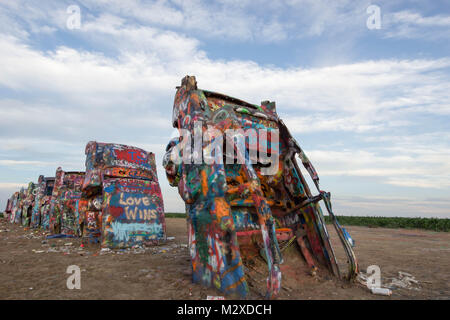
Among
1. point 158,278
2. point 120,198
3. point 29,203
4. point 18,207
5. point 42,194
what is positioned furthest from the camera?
point 18,207

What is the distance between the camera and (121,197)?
318 inches

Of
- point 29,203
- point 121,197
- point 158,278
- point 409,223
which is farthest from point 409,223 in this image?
point 29,203

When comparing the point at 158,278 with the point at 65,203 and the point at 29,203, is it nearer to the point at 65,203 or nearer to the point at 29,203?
the point at 65,203

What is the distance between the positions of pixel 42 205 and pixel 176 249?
38.6 feet

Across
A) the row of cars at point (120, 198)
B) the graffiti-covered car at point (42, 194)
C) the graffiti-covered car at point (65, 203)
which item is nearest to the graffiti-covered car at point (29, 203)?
the graffiti-covered car at point (42, 194)

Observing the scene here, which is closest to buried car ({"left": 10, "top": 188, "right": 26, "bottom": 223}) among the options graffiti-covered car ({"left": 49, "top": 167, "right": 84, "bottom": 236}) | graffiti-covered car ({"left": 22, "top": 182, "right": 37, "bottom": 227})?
graffiti-covered car ({"left": 22, "top": 182, "right": 37, "bottom": 227})

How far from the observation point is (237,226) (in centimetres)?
462

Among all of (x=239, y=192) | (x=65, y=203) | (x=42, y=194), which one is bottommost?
(x=65, y=203)

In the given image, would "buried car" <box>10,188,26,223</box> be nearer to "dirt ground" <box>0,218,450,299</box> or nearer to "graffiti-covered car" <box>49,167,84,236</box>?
"graffiti-covered car" <box>49,167,84,236</box>

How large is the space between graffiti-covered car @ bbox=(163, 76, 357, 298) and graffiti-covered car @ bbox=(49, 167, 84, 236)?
920cm

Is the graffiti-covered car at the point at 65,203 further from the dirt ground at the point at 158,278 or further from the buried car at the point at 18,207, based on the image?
the buried car at the point at 18,207

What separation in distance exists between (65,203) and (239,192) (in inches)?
438
